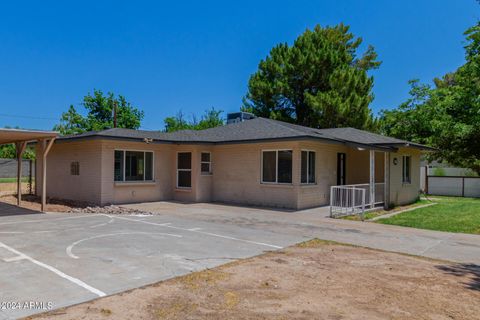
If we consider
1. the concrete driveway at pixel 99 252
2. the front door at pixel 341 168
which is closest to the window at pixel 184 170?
the concrete driveway at pixel 99 252

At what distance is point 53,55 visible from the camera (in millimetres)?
33188

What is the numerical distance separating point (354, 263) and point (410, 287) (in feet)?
4.20

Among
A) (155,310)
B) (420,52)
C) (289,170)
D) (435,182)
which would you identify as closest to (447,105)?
(435,182)

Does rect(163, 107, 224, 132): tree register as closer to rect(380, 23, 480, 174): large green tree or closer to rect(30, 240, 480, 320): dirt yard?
rect(380, 23, 480, 174): large green tree

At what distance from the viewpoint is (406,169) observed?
54.1ft

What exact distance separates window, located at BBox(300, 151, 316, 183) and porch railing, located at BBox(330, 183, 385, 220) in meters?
1.05

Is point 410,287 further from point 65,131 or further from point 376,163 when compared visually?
point 65,131

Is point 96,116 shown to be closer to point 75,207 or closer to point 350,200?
point 75,207

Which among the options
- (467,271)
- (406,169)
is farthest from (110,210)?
(406,169)

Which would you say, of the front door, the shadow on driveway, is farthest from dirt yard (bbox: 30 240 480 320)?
the front door

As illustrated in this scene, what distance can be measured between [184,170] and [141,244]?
858cm

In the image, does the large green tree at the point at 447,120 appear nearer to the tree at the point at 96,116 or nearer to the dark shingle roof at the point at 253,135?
the dark shingle roof at the point at 253,135

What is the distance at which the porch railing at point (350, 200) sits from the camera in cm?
1152

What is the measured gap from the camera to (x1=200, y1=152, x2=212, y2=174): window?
15.4 meters
